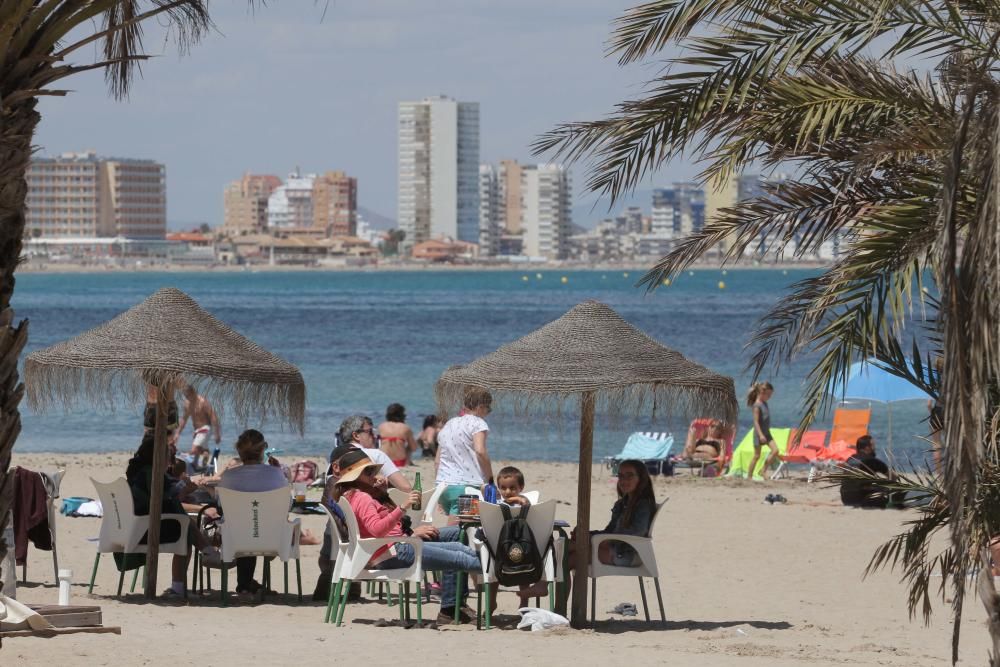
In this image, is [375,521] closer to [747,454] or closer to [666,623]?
[666,623]

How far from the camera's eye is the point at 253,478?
29.5 feet

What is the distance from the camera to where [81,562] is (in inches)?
423

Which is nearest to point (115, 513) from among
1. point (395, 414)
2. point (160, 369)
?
point (160, 369)

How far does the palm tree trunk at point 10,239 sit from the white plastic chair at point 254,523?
345 centimetres

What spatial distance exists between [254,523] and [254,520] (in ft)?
0.06

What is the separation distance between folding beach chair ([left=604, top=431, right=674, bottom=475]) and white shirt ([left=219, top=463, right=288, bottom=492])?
8891 mm

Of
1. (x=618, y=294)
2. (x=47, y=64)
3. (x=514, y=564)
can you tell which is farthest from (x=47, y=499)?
(x=618, y=294)

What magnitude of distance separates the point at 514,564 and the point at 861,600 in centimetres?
279

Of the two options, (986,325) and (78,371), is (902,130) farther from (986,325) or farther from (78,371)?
(78,371)

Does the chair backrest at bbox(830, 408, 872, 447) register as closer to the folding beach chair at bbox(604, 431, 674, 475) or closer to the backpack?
the folding beach chair at bbox(604, 431, 674, 475)

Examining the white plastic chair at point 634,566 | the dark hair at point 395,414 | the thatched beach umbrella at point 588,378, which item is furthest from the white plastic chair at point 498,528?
the dark hair at point 395,414

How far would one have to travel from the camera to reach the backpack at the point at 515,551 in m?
8.29

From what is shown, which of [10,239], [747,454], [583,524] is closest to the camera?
[10,239]

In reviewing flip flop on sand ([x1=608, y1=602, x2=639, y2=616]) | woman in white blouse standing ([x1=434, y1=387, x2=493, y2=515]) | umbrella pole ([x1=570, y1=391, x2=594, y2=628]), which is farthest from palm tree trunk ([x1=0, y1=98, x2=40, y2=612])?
flip flop on sand ([x1=608, y1=602, x2=639, y2=616])
